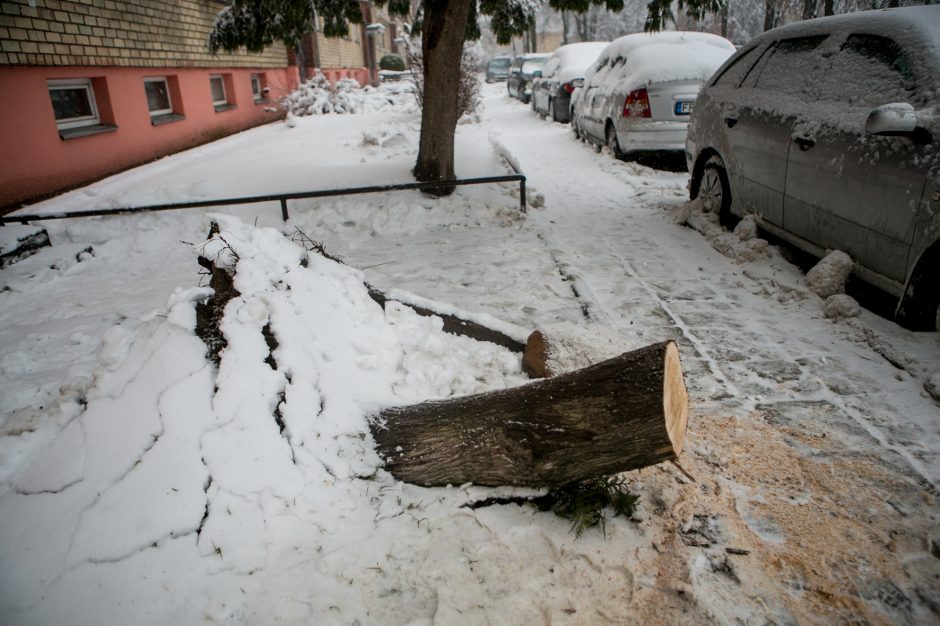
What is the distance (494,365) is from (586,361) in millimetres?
553

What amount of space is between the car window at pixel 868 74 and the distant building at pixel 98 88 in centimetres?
905

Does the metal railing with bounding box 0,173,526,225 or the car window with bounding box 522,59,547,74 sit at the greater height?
the car window with bounding box 522,59,547,74

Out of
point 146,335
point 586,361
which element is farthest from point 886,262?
point 146,335

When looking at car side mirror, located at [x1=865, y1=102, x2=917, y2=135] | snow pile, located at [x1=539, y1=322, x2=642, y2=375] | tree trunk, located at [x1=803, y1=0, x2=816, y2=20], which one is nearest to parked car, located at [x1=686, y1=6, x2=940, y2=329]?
car side mirror, located at [x1=865, y1=102, x2=917, y2=135]

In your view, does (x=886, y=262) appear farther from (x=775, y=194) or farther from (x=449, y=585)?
(x=449, y=585)

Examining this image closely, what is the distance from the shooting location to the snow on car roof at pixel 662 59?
8586 millimetres

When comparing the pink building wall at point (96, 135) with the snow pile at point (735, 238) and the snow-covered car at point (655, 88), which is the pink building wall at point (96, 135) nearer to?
the snow-covered car at point (655, 88)

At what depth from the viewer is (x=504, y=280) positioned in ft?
16.5

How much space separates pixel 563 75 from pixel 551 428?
555 inches

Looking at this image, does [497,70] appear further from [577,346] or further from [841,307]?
[577,346]

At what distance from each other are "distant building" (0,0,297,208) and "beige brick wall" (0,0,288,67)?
15mm

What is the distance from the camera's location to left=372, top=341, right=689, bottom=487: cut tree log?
2.04 meters

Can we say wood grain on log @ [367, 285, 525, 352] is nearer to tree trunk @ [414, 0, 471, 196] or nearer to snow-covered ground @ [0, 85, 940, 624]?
snow-covered ground @ [0, 85, 940, 624]

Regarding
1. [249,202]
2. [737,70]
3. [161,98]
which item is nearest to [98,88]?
[161,98]
